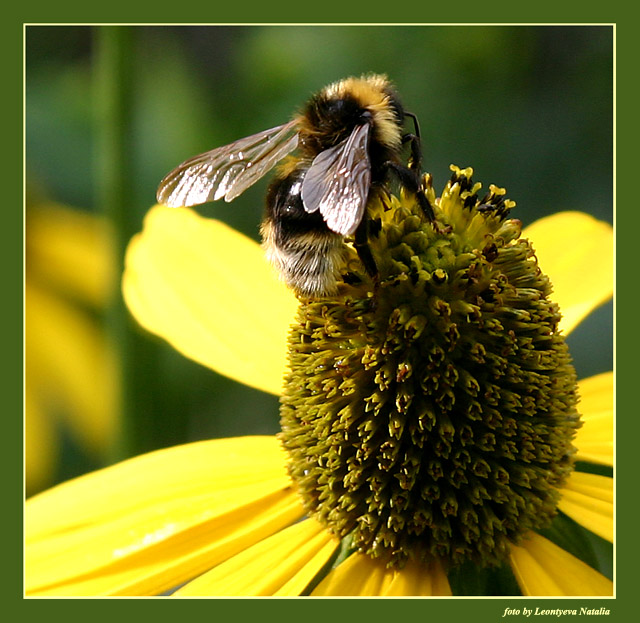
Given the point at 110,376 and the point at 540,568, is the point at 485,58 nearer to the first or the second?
the point at 110,376

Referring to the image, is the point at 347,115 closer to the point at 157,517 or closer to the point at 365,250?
the point at 365,250

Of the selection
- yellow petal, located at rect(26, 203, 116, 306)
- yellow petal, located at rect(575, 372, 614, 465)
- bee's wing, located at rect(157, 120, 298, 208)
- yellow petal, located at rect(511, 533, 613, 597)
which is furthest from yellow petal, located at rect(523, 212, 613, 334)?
yellow petal, located at rect(26, 203, 116, 306)

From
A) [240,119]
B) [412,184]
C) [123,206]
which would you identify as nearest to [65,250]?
[240,119]

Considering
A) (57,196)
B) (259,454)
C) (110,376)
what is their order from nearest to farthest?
(259,454) → (110,376) → (57,196)

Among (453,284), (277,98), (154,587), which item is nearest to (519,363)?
(453,284)

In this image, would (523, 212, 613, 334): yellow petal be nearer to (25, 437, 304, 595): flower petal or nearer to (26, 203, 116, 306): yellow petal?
(25, 437, 304, 595): flower petal
